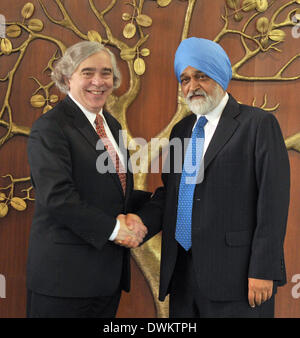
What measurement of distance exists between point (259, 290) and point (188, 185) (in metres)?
0.52

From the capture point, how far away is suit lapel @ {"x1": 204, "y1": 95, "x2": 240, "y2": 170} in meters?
1.82

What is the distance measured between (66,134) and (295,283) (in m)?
1.75

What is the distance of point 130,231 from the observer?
75.1 inches

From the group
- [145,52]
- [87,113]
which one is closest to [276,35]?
[145,52]

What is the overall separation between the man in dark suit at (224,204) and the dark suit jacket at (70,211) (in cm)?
30

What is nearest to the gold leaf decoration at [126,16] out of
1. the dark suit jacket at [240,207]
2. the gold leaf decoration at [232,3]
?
the gold leaf decoration at [232,3]

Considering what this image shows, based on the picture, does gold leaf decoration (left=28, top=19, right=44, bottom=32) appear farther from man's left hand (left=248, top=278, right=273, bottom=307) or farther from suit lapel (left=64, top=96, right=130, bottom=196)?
man's left hand (left=248, top=278, right=273, bottom=307)

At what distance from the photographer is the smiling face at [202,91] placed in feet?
6.21

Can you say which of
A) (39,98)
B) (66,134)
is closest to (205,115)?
(66,134)

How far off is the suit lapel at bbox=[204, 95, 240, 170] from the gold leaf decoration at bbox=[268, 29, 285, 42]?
926 millimetres

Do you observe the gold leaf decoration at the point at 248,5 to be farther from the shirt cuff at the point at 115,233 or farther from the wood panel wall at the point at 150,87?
the shirt cuff at the point at 115,233

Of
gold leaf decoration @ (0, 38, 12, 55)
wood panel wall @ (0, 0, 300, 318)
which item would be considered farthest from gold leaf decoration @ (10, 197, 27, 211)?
gold leaf decoration @ (0, 38, 12, 55)
